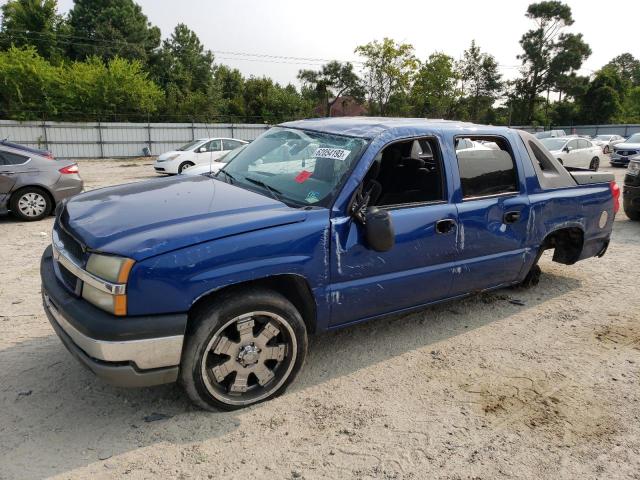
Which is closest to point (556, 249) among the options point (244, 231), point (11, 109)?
point (244, 231)

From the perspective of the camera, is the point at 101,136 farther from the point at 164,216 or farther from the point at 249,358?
the point at 249,358

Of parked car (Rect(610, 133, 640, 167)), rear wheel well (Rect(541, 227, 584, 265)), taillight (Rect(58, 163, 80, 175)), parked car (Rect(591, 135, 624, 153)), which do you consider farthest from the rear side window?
parked car (Rect(591, 135, 624, 153))

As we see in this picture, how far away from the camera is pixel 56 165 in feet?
29.0

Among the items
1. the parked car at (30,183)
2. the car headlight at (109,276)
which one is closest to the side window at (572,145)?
the parked car at (30,183)

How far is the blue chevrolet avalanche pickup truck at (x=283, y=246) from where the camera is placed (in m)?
2.59

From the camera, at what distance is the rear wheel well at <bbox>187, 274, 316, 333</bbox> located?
2.81 m

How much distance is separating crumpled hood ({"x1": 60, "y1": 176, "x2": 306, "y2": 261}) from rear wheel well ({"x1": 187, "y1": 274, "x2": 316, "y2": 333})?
0.35 metres

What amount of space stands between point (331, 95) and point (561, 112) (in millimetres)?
25296

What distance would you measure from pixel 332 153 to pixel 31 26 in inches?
1924

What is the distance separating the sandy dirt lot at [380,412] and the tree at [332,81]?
152 feet

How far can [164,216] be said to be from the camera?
2.93 m

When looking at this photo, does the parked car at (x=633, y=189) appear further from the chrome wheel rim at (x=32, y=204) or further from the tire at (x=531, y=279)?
the chrome wheel rim at (x=32, y=204)

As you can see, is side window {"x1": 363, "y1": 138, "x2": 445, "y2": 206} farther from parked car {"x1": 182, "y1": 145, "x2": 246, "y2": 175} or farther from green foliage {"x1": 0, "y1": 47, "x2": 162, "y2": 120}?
green foliage {"x1": 0, "y1": 47, "x2": 162, "y2": 120}

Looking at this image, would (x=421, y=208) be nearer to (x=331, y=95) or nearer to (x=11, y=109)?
(x=11, y=109)
